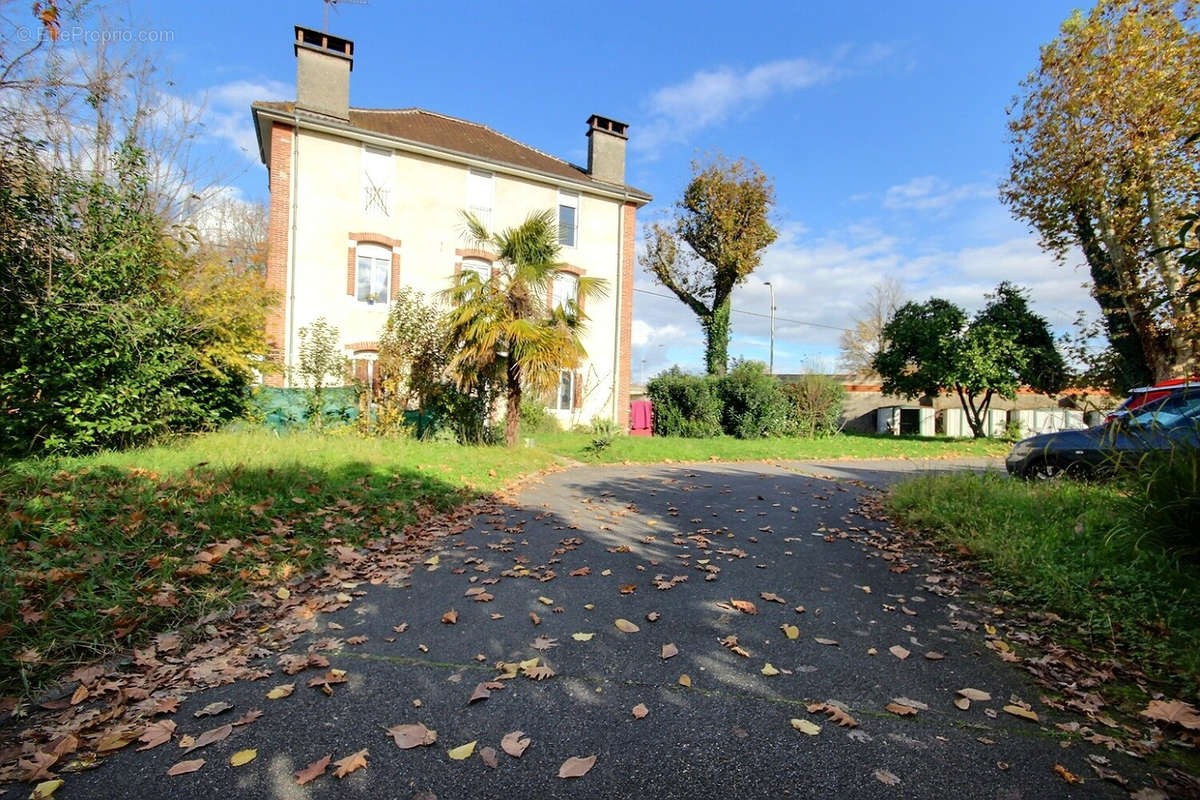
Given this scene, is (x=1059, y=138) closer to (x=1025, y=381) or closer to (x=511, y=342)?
(x=1025, y=381)

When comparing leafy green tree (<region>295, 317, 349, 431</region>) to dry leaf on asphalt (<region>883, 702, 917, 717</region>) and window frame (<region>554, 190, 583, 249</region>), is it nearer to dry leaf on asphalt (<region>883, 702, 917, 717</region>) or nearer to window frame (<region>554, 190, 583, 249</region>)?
window frame (<region>554, 190, 583, 249</region>)

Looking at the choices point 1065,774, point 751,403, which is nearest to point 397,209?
point 751,403

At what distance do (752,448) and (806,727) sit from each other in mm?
12879

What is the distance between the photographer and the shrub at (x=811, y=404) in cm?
1897

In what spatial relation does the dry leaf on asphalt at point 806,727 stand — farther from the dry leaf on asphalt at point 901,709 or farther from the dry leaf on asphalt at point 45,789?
the dry leaf on asphalt at point 45,789

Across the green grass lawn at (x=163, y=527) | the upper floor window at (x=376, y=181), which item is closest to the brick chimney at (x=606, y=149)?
the upper floor window at (x=376, y=181)

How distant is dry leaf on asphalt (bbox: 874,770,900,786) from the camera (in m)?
2.05

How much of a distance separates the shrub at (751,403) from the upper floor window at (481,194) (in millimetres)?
9540

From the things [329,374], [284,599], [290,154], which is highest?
A: [290,154]

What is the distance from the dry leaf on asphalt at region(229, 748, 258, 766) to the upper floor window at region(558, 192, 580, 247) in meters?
18.0

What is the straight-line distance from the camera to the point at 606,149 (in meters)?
20.3

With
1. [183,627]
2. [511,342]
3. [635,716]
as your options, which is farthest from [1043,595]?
[511,342]

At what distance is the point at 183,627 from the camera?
3346mm

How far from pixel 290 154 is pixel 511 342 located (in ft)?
32.3
